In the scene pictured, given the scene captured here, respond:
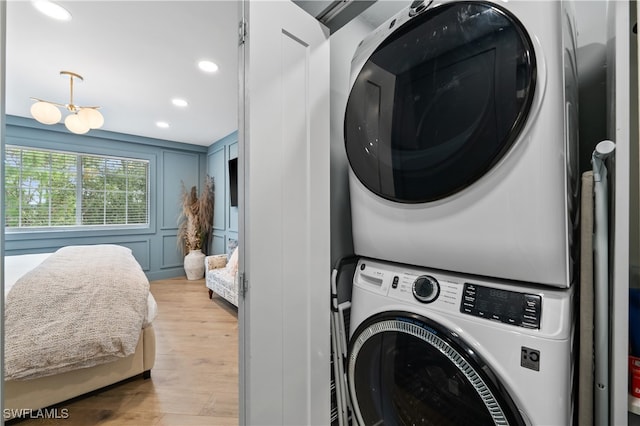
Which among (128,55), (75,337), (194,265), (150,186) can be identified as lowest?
(194,265)

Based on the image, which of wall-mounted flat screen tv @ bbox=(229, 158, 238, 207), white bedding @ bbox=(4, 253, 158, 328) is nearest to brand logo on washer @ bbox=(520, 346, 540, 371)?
white bedding @ bbox=(4, 253, 158, 328)

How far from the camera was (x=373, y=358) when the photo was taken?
3.00 ft

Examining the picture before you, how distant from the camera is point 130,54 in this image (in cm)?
227

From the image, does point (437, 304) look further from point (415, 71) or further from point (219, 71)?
point (219, 71)

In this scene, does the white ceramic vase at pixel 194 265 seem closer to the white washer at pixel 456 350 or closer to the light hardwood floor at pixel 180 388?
the light hardwood floor at pixel 180 388

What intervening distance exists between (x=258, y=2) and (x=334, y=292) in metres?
1.01

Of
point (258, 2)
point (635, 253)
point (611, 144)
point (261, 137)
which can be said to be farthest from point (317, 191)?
point (635, 253)

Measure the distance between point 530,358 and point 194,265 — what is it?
4.97 meters

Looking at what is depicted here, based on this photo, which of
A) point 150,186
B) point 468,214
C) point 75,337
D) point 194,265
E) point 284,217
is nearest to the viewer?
point 468,214

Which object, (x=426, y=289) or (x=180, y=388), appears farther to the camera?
(x=180, y=388)

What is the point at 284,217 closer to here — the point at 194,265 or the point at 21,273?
the point at 21,273

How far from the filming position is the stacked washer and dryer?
2.05 feet

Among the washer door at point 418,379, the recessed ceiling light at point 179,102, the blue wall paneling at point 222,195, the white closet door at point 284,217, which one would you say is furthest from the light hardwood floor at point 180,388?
the recessed ceiling light at point 179,102

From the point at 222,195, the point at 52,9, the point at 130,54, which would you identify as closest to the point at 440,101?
the point at 52,9
